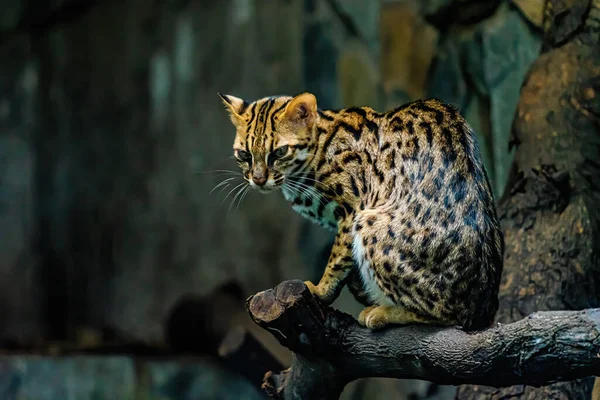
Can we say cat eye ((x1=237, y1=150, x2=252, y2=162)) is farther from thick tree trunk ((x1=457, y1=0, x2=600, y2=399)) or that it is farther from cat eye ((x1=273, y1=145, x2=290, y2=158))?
thick tree trunk ((x1=457, y1=0, x2=600, y2=399))

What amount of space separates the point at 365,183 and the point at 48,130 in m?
5.23

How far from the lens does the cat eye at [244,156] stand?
448 centimetres

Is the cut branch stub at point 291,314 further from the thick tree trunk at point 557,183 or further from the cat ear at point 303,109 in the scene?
the thick tree trunk at point 557,183

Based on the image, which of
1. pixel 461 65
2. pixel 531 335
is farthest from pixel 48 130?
pixel 531 335

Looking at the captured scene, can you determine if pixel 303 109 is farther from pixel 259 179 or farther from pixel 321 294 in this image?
pixel 321 294

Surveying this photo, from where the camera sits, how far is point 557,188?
5012mm

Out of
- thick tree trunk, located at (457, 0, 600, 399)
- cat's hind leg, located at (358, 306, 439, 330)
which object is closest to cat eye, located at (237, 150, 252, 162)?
cat's hind leg, located at (358, 306, 439, 330)

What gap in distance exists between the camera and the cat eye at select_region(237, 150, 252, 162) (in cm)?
448

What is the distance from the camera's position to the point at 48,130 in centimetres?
861

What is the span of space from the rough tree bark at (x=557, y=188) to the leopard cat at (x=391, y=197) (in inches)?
33.4

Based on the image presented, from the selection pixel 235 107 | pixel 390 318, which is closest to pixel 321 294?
pixel 390 318

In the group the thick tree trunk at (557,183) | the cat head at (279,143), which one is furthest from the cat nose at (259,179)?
the thick tree trunk at (557,183)

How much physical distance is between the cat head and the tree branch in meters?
0.77

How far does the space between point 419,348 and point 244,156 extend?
1.43 meters
